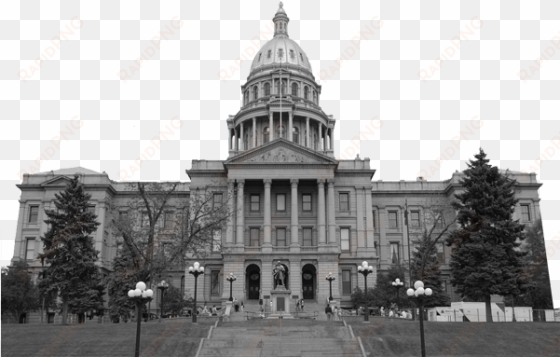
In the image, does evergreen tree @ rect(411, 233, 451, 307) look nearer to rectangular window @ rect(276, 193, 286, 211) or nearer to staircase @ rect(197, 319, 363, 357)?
rectangular window @ rect(276, 193, 286, 211)

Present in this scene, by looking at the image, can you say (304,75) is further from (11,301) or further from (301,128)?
(11,301)

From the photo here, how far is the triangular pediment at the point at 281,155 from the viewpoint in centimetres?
5853

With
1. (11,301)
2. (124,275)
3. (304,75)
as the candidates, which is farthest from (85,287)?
(304,75)

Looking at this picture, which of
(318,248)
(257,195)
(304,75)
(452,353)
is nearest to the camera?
(452,353)

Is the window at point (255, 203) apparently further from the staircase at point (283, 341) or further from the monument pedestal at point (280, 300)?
the staircase at point (283, 341)

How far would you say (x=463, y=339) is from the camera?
27453mm

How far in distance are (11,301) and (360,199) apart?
121ft

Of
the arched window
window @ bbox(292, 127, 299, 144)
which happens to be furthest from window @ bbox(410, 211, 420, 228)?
the arched window

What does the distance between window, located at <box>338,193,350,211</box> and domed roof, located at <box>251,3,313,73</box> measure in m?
28.6

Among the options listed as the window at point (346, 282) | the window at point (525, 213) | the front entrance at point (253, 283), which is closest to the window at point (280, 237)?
the front entrance at point (253, 283)

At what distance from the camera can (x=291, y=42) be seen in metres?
86.0

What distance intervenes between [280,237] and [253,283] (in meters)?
5.90

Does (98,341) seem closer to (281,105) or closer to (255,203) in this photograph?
(255,203)

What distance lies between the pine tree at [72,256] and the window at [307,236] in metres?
24.4
